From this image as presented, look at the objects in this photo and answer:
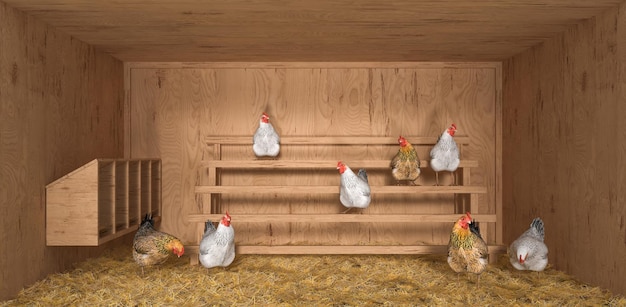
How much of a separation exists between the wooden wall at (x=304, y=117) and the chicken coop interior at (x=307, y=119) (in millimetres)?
12

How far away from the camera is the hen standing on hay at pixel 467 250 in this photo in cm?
274

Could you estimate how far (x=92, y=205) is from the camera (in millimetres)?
2838

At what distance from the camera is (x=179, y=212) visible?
409 centimetres

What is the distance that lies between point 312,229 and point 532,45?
89.1 inches

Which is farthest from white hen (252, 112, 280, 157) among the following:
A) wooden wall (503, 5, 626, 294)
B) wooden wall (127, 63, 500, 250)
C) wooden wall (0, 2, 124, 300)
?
wooden wall (503, 5, 626, 294)

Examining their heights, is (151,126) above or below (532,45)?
below

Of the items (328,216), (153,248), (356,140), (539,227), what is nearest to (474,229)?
(539,227)

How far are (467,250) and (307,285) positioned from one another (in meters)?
0.98

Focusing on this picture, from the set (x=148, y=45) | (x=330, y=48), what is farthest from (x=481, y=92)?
(x=148, y=45)

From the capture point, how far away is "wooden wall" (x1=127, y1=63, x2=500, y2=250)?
4051 millimetres

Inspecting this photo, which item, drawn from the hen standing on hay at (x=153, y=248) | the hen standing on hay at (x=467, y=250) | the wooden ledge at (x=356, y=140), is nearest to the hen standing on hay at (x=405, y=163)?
the wooden ledge at (x=356, y=140)

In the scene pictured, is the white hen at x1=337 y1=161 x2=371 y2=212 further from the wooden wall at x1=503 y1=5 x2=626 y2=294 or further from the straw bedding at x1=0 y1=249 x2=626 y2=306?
the wooden wall at x1=503 y1=5 x2=626 y2=294

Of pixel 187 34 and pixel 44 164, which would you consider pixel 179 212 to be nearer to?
pixel 44 164

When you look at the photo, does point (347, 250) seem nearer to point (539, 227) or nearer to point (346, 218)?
point (346, 218)
